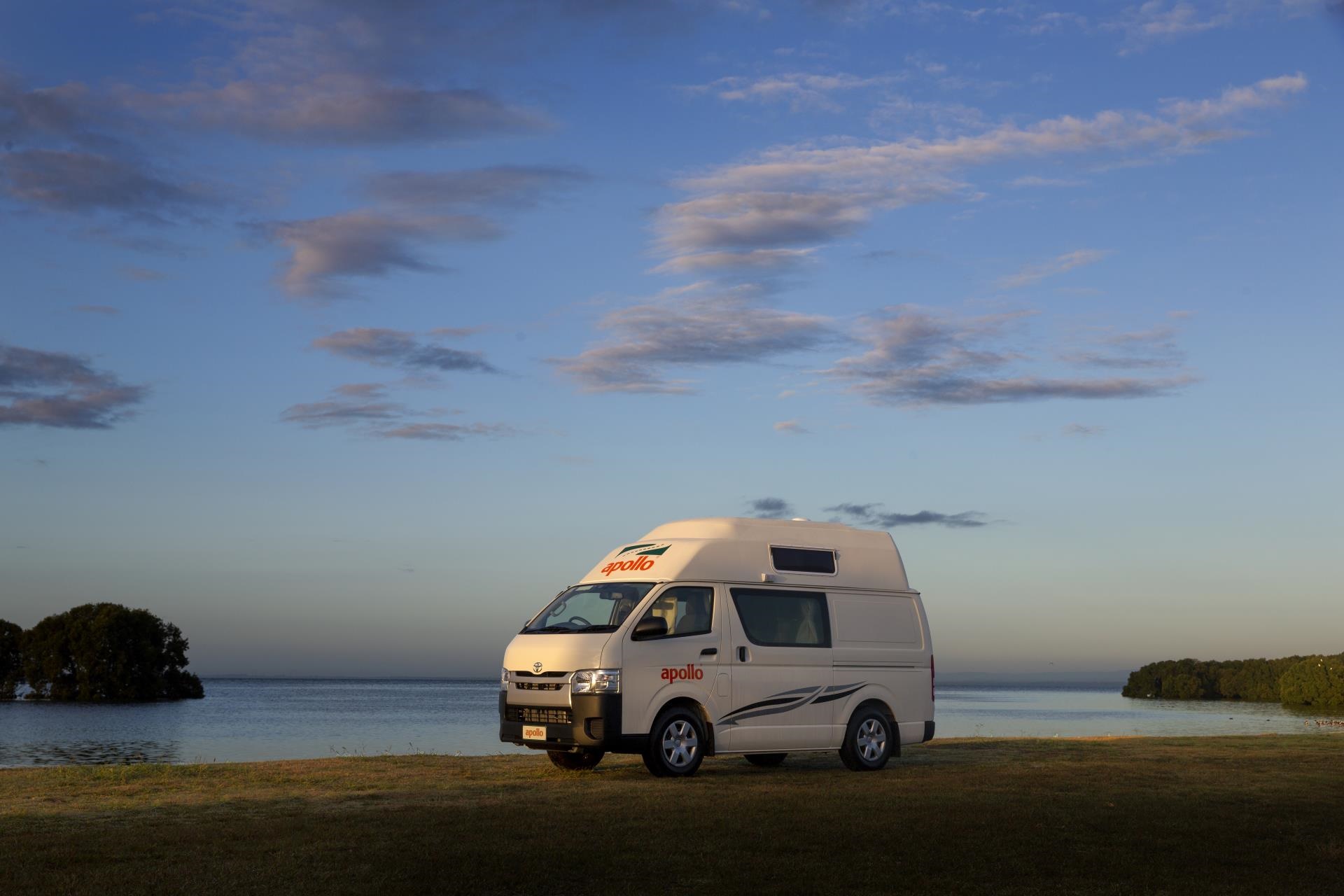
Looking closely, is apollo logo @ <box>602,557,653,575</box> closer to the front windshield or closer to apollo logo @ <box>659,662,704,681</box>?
the front windshield

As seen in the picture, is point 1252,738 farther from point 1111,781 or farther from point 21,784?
point 21,784

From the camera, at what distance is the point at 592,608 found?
50.7ft

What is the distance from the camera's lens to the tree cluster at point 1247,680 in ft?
255

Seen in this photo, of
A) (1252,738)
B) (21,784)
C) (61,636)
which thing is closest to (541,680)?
(21,784)

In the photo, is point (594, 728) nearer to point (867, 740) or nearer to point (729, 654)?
point (729, 654)

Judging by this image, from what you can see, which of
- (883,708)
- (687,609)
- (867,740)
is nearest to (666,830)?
(687,609)

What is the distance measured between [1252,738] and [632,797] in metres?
14.8

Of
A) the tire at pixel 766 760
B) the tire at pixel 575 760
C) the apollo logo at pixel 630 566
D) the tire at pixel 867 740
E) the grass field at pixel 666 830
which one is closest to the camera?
the grass field at pixel 666 830

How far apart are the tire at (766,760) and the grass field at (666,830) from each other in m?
0.78

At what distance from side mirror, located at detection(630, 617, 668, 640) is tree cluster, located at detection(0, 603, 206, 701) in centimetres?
8653

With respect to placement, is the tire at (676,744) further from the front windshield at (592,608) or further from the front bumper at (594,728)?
the front windshield at (592,608)

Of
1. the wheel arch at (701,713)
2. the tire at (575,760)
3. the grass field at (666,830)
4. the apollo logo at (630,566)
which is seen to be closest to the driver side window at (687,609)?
the apollo logo at (630,566)

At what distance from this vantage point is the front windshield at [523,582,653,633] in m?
15.1

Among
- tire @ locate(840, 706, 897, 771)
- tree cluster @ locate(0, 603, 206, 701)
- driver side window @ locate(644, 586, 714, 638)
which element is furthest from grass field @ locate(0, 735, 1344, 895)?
tree cluster @ locate(0, 603, 206, 701)
